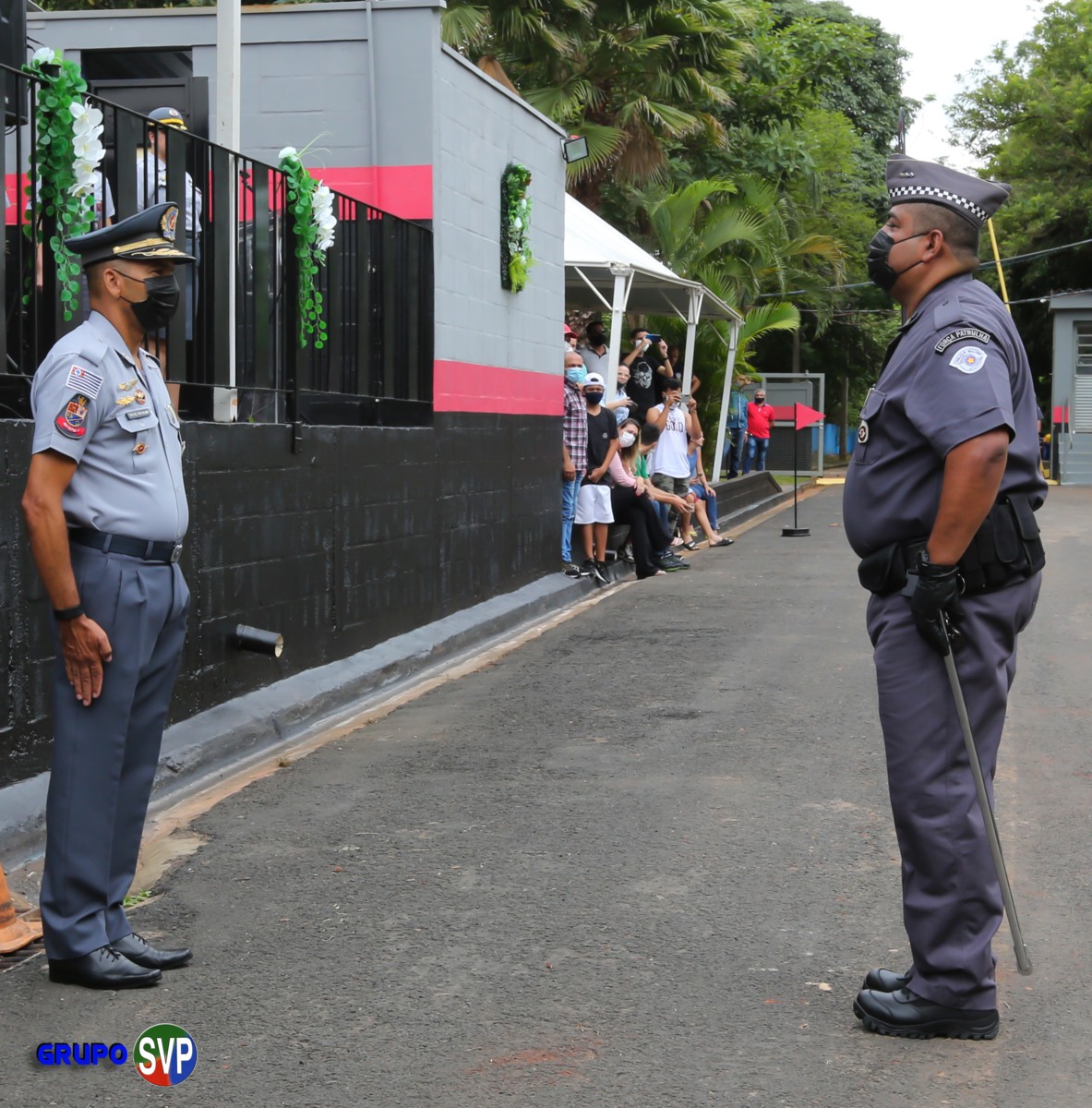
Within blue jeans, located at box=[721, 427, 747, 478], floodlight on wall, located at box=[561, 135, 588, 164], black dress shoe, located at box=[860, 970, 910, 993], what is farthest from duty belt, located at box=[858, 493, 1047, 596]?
blue jeans, located at box=[721, 427, 747, 478]

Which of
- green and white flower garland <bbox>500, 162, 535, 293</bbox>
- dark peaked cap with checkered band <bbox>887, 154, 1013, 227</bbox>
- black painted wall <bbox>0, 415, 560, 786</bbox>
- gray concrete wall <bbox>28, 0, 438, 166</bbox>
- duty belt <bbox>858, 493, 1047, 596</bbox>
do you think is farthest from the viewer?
green and white flower garland <bbox>500, 162, 535, 293</bbox>

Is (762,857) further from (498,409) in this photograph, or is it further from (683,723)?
(498,409)

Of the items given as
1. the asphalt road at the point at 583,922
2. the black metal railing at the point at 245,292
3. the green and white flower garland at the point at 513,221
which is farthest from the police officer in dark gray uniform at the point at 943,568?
the green and white flower garland at the point at 513,221

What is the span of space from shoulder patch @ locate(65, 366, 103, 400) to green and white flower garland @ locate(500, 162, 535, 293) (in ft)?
28.2

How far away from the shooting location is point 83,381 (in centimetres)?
423

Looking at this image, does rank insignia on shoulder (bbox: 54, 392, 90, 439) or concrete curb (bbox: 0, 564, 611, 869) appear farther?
concrete curb (bbox: 0, 564, 611, 869)

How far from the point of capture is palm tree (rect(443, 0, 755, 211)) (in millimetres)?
23172

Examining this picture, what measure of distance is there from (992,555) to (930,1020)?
118cm

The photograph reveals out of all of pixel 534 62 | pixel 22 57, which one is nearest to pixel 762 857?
pixel 22 57

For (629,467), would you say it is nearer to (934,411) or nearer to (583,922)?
(583,922)

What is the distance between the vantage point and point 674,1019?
4102 millimetres

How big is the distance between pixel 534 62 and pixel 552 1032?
72.4 feet

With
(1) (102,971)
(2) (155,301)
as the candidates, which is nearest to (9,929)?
(1) (102,971)

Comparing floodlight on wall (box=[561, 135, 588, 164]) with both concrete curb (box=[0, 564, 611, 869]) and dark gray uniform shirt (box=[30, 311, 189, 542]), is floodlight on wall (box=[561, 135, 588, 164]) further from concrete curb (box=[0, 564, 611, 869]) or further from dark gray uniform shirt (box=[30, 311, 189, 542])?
dark gray uniform shirt (box=[30, 311, 189, 542])
